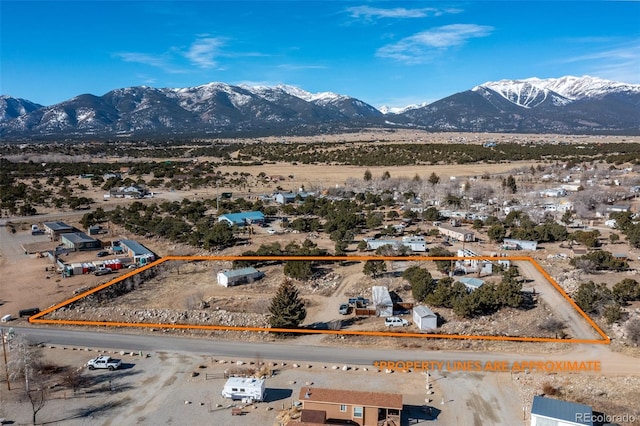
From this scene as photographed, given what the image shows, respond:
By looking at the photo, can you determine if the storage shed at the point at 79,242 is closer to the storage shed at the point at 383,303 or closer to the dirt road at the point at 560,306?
the storage shed at the point at 383,303

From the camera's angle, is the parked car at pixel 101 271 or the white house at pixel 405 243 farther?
the white house at pixel 405 243

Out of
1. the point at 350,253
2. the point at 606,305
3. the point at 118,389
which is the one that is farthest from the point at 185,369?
the point at 606,305

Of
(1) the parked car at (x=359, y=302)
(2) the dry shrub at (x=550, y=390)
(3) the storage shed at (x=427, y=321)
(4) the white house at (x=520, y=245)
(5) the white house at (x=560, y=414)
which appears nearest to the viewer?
(5) the white house at (x=560, y=414)

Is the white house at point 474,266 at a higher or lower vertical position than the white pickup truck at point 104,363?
higher

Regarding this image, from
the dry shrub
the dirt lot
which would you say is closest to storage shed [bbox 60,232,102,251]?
the dirt lot

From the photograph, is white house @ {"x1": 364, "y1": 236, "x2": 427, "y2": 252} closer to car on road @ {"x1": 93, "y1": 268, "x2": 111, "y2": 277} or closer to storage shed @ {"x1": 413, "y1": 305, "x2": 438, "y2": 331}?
storage shed @ {"x1": 413, "y1": 305, "x2": 438, "y2": 331}

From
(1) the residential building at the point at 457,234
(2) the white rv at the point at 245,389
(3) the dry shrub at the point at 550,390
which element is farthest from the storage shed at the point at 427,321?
(1) the residential building at the point at 457,234

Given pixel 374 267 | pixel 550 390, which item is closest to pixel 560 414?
pixel 550 390

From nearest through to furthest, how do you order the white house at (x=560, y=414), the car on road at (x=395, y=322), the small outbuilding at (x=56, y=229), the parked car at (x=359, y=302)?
the white house at (x=560, y=414)
the car on road at (x=395, y=322)
the parked car at (x=359, y=302)
the small outbuilding at (x=56, y=229)
